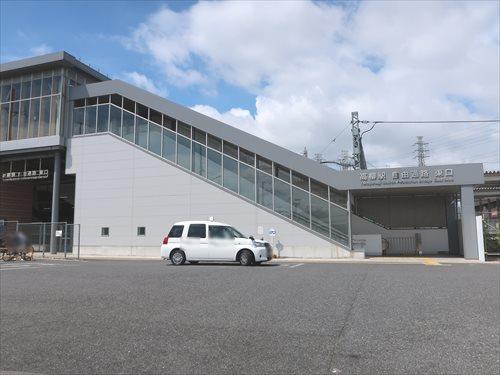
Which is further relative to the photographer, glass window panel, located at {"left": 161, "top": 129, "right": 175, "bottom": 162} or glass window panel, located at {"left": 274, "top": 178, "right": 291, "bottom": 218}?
glass window panel, located at {"left": 161, "top": 129, "right": 175, "bottom": 162}

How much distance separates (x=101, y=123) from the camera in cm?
3331

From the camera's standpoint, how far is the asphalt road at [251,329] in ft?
17.8

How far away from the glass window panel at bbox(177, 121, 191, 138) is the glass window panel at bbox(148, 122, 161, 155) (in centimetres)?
148

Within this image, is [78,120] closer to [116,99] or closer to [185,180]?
[116,99]

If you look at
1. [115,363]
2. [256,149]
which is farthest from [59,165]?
[115,363]

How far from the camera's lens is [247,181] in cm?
Result: 2909

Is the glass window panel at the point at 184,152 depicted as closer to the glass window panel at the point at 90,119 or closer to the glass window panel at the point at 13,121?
the glass window panel at the point at 90,119

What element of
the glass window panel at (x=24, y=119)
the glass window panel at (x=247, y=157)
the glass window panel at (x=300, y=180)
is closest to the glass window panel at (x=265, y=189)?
the glass window panel at (x=247, y=157)

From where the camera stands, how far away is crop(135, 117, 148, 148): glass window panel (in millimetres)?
31906

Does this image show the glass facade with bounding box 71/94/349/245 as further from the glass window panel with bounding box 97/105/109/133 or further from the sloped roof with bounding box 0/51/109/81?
the sloped roof with bounding box 0/51/109/81

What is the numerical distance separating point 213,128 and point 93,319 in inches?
908

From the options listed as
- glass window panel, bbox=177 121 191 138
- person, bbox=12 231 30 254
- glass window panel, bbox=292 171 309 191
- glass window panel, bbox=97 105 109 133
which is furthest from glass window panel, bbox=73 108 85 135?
glass window panel, bbox=292 171 309 191

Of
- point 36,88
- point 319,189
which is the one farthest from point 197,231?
point 36,88

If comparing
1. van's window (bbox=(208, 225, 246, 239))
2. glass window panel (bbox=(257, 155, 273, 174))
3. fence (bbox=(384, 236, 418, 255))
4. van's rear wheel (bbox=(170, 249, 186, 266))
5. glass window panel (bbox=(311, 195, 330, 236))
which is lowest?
van's rear wheel (bbox=(170, 249, 186, 266))
